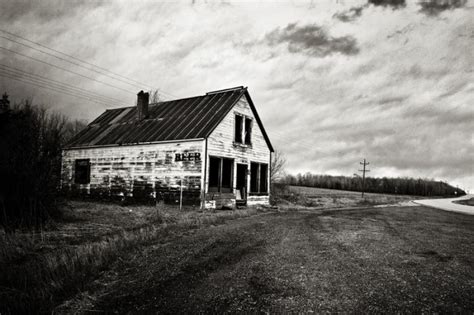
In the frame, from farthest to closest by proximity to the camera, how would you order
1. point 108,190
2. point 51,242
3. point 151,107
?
point 151,107, point 108,190, point 51,242

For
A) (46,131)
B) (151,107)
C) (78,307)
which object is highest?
(151,107)

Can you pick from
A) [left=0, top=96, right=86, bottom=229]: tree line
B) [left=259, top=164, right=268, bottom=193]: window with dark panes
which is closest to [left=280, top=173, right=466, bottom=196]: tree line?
[left=259, top=164, right=268, bottom=193]: window with dark panes

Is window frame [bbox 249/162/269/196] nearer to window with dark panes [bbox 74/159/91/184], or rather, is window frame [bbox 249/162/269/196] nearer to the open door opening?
the open door opening

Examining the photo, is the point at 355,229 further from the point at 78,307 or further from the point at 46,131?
the point at 46,131

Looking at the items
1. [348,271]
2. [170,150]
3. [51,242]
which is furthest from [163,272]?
[170,150]

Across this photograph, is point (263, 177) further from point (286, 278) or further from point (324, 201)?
point (286, 278)

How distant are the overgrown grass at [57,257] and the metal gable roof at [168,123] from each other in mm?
9238

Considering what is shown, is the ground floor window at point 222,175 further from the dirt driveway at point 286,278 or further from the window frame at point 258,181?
the dirt driveway at point 286,278

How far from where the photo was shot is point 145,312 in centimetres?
373

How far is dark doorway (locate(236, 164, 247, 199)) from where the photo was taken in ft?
67.0

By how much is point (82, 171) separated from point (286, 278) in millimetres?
22051

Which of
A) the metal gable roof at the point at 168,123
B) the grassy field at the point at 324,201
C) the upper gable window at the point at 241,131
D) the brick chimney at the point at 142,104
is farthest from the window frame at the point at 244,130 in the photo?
the brick chimney at the point at 142,104

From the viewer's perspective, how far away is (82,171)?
76.8 feet

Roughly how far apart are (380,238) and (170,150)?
12.9m
